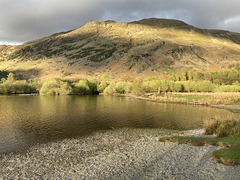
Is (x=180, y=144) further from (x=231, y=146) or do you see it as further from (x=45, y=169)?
(x=45, y=169)

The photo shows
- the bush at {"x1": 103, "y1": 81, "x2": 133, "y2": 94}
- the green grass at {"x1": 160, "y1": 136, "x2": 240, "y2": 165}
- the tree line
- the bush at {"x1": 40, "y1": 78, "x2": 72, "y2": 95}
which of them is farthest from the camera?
the bush at {"x1": 103, "y1": 81, "x2": 133, "y2": 94}

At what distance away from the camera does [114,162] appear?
52.2ft

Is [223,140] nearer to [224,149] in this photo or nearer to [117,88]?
[224,149]

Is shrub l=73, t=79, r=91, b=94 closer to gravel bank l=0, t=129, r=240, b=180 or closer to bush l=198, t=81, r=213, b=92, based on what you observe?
bush l=198, t=81, r=213, b=92

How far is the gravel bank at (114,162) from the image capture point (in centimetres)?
1319

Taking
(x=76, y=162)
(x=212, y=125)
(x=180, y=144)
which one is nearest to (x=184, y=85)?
(x=212, y=125)

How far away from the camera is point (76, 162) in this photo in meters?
16.3

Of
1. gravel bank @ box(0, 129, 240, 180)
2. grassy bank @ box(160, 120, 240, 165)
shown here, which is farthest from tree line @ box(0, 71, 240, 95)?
gravel bank @ box(0, 129, 240, 180)

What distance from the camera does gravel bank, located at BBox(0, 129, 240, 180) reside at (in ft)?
43.3

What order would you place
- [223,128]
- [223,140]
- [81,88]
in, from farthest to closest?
[81,88] → [223,128] → [223,140]

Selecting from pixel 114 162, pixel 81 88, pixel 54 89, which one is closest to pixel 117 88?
pixel 81 88

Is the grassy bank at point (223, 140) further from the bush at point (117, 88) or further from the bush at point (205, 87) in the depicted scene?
the bush at point (117, 88)

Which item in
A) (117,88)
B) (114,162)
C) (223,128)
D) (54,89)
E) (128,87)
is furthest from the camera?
(117,88)

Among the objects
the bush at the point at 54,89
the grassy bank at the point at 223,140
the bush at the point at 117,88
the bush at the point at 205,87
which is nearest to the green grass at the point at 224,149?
the grassy bank at the point at 223,140
